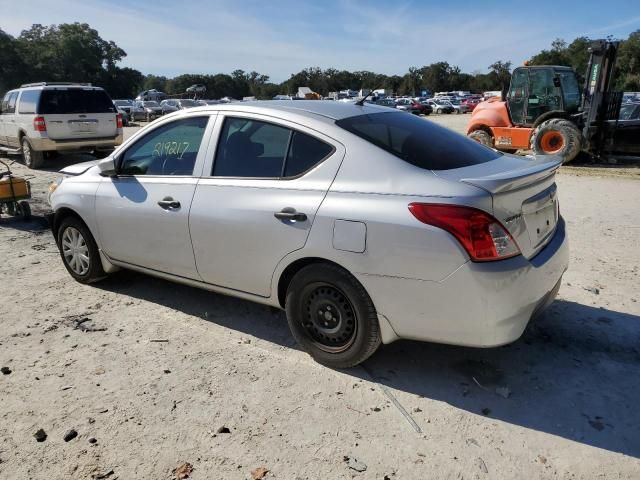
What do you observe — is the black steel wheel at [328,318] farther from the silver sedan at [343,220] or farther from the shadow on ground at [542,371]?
the shadow on ground at [542,371]

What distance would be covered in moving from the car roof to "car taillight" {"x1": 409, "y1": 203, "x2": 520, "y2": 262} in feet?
3.67

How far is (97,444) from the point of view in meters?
2.75

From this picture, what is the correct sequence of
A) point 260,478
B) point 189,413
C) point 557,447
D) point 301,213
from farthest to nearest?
point 301,213 < point 189,413 < point 557,447 < point 260,478

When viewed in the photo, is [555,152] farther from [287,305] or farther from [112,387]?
[112,387]

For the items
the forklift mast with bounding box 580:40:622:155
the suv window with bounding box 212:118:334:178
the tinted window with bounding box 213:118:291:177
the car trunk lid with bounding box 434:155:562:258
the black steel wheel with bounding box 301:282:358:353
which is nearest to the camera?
the car trunk lid with bounding box 434:155:562:258

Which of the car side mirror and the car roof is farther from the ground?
the car roof

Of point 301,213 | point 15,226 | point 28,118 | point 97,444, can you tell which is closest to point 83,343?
point 97,444

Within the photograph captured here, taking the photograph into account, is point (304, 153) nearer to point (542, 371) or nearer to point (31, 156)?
point (542, 371)

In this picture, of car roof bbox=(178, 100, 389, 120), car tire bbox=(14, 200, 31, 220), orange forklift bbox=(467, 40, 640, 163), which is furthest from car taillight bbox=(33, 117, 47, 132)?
orange forklift bbox=(467, 40, 640, 163)

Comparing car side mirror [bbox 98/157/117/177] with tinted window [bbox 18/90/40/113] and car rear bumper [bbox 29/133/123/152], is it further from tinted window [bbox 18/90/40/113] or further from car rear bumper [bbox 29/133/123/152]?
tinted window [bbox 18/90/40/113]

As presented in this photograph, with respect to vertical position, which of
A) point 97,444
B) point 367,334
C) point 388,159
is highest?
point 388,159

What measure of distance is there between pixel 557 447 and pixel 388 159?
1822 mm

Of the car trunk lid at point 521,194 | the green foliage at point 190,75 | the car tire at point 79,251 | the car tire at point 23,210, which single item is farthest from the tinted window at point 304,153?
the green foliage at point 190,75

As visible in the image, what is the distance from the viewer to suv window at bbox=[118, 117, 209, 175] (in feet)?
13.0
